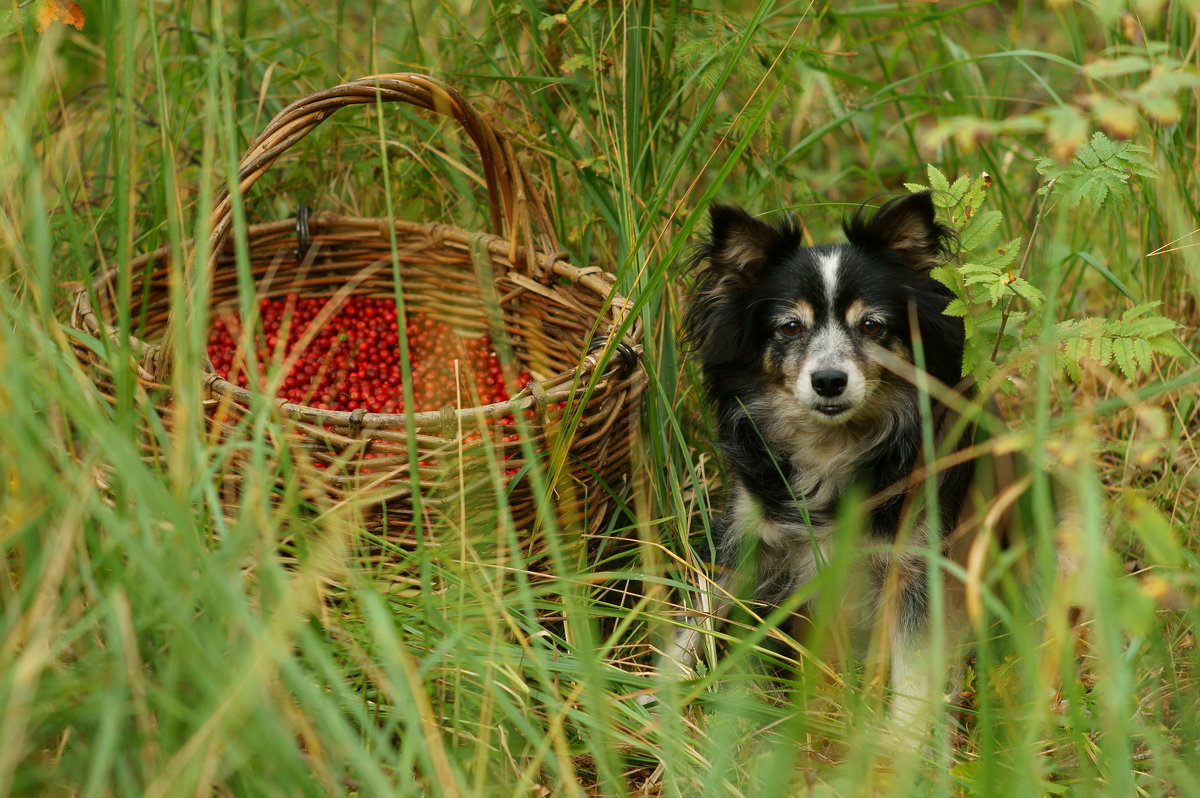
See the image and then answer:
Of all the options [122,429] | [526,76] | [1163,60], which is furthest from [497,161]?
[1163,60]

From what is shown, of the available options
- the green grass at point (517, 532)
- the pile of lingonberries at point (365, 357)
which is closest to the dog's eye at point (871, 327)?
the green grass at point (517, 532)

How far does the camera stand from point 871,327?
2.71 metres

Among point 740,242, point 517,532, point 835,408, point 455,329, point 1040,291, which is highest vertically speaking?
point 740,242

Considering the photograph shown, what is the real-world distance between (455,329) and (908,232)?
1.55 m

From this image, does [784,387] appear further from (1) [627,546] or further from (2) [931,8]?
(2) [931,8]

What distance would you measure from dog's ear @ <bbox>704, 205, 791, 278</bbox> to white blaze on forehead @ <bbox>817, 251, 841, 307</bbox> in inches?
5.1

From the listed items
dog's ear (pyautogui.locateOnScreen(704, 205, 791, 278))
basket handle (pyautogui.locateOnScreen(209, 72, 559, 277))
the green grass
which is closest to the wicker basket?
basket handle (pyautogui.locateOnScreen(209, 72, 559, 277))

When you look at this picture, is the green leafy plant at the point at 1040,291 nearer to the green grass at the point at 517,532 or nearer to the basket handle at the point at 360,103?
the green grass at the point at 517,532

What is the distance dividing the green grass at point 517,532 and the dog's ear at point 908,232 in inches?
16.2

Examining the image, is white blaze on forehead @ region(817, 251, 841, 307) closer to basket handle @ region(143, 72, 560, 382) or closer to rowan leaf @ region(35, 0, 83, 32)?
basket handle @ region(143, 72, 560, 382)

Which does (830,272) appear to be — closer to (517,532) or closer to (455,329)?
(517,532)

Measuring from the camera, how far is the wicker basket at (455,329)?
2.38 m

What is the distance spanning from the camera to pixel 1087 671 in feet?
8.64

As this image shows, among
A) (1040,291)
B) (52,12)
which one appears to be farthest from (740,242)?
(52,12)
